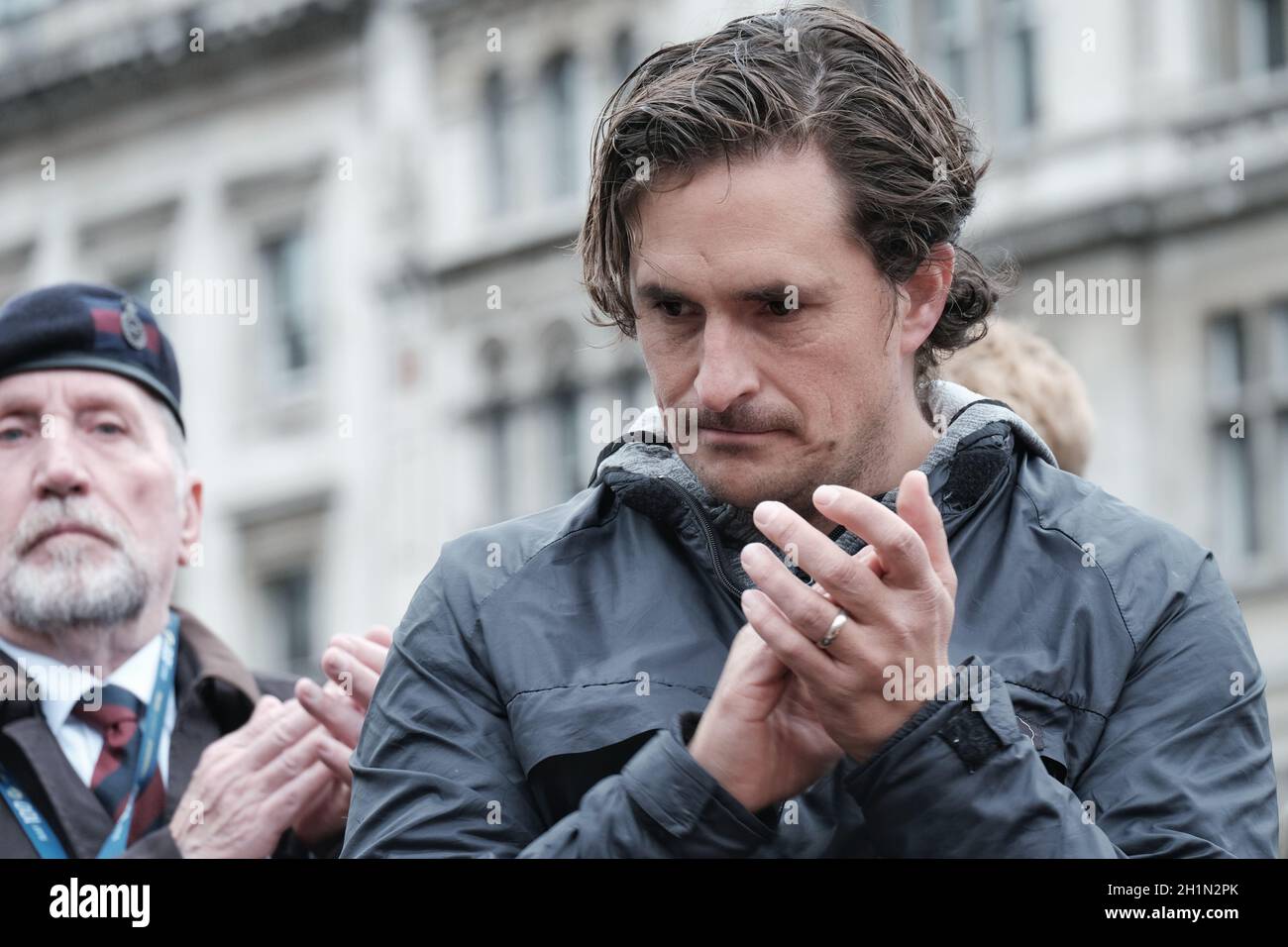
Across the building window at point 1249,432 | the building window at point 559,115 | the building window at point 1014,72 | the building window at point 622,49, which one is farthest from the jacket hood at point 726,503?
the building window at point 559,115

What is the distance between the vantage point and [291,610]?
2448 centimetres

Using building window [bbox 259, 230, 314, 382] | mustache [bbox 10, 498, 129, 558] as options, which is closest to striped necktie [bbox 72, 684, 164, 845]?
mustache [bbox 10, 498, 129, 558]

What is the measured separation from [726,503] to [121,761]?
1573 mm

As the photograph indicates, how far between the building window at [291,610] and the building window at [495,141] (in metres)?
4.30

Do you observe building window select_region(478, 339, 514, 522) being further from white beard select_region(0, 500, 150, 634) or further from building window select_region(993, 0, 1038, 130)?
white beard select_region(0, 500, 150, 634)

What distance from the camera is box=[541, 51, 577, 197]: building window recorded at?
22781mm

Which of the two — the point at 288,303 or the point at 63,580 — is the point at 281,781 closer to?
the point at 63,580

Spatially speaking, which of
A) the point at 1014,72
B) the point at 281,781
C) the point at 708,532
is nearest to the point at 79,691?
the point at 281,781

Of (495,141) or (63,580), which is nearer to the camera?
(63,580)

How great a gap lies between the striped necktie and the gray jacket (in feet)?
3.99

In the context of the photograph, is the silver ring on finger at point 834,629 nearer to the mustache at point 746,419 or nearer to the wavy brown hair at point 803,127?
the mustache at point 746,419

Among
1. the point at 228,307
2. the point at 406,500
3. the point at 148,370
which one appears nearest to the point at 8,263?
the point at 228,307
